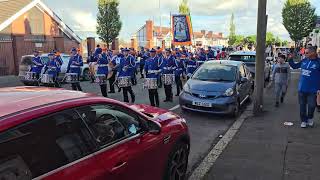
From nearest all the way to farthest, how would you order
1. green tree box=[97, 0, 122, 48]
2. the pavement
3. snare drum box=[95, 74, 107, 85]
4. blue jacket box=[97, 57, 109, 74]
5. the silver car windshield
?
the pavement
the silver car windshield
snare drum box=[95, 74, 107, 85]
blue jacket box=[97, 57, 109, 74]
green tree box=[97, 0, 122, 48]

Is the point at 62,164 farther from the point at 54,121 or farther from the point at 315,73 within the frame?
the point at 315,73

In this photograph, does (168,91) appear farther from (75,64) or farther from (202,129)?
(202,129)

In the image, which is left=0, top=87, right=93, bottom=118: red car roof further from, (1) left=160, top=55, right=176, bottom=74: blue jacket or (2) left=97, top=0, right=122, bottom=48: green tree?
(2) left=97, top=0, right=122, bottom=48: green tree

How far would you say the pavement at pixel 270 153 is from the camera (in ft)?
18.6

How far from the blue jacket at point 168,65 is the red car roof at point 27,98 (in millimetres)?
8876

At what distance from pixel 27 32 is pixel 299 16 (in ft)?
110

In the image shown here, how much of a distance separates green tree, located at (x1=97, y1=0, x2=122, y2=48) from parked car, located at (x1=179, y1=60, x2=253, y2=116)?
2340 centimetres

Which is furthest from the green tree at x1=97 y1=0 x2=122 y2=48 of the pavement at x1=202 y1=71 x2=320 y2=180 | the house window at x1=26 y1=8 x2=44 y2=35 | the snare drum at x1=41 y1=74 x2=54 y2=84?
the pavement at x1=202 y1=71 x2=320 y2=180

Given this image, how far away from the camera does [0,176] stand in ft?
8.07

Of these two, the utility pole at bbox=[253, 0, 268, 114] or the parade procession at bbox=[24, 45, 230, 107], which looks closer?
the utility pole at bbox=[253, 0, 268, 114]

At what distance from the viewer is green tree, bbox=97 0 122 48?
108ft

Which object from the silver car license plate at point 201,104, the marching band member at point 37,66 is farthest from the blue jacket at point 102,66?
the silver car license plate at point 201,104

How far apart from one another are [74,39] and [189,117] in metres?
28.7

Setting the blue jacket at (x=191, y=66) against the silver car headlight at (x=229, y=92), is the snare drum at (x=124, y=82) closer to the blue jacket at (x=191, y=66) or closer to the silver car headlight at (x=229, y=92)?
the silver car headlight at (x=229, y=92)
